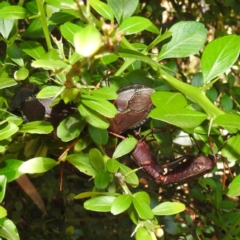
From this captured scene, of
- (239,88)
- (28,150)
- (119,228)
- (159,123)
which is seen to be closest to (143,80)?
(159,123)

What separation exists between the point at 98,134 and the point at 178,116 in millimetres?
90

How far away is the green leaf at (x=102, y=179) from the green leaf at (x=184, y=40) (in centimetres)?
14

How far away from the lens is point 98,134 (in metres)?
0.45

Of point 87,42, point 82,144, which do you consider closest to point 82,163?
point 82,144

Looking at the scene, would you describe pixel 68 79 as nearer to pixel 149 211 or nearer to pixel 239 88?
pixel 149 211

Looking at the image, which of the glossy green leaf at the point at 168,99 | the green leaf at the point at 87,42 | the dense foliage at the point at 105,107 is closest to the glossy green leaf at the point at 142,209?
the dense foliage at the point at 105,107

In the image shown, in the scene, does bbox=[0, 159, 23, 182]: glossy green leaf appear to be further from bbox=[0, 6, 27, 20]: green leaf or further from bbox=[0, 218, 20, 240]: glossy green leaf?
bbox=[0, 6, 27, 20]: green leaf

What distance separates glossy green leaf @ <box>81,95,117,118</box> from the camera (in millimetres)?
388

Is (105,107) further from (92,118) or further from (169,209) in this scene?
(169,209)

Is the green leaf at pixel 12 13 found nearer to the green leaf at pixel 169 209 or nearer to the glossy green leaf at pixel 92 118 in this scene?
the glossy green leaf at pixel 92 118

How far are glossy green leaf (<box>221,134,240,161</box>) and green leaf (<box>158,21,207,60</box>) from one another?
107 millimetres

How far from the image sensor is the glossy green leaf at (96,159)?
47 centimetres

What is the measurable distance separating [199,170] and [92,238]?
0.75 meters

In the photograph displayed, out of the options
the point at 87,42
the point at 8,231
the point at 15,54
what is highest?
the point at 87,42
